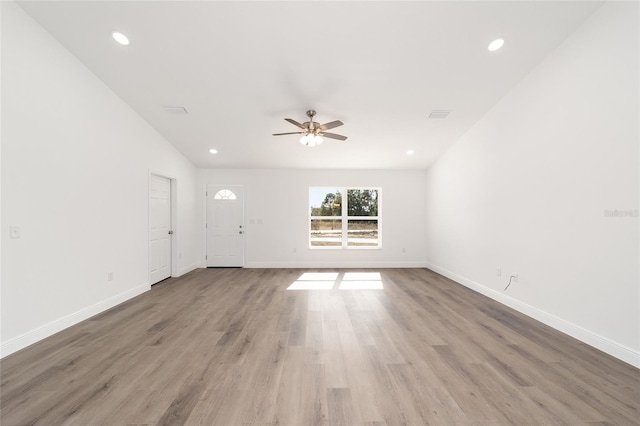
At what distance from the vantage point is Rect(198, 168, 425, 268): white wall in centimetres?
688

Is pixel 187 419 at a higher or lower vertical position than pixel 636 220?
lower

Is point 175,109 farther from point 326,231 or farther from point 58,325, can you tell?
point 326,231

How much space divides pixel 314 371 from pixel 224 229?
5289 millimetres

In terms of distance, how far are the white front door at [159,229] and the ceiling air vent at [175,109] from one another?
1355 mm

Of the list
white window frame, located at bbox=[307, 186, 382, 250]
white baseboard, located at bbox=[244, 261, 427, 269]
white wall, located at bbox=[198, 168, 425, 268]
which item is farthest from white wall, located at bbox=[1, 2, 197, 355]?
white window frame, located at bbox=[307, 186, 382, 250]

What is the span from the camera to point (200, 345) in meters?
2.67

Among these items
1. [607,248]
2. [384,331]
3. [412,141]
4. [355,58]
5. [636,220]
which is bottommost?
[384,331]

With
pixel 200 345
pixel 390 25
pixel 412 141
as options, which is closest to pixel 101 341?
pixel 200 345

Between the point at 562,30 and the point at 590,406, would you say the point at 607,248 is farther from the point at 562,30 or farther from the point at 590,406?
the point at 562,30

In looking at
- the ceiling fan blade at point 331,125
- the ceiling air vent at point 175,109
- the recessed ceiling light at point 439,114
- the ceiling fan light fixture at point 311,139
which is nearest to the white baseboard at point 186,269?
the ceiling air vent at point 175,109

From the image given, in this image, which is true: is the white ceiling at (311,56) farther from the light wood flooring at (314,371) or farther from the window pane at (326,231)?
the light wood flooring at (314,371)

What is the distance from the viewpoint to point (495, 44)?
3113mm

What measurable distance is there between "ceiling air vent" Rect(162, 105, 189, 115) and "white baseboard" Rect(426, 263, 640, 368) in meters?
5.63

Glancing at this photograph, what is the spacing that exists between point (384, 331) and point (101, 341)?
2.92 metres
